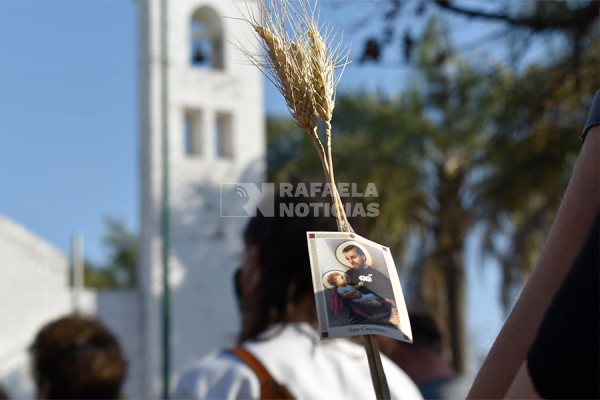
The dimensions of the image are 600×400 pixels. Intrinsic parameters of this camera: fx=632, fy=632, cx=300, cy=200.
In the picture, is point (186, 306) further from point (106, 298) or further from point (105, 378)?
point (105, 378)

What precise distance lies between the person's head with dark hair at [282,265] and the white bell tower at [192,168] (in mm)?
9535

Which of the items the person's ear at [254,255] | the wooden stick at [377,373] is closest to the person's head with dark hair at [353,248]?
the wooden stick at [377,373]

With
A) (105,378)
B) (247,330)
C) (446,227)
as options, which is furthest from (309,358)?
(446,227)

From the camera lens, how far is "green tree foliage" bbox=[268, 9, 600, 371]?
832 cm

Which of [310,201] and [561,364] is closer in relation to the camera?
[561,364]

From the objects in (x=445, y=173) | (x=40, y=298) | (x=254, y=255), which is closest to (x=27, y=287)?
(x=40, y=298)

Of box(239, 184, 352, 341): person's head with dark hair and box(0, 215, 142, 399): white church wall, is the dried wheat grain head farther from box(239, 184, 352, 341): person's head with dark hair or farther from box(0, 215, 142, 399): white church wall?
box(0, 215, 142, 399): white church wall

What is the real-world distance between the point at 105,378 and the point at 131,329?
10.8 metres

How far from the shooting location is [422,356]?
3.23 m

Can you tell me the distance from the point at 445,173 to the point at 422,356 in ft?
23.6

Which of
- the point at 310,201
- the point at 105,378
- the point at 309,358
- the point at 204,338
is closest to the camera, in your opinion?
the point at 309,358

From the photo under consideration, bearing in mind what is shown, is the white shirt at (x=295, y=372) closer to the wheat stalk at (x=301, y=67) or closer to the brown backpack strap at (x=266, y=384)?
the brown backpack strap at (x=266, y=384)

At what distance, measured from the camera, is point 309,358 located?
1.59 meters

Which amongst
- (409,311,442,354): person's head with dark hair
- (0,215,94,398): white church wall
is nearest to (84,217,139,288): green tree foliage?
(0,215,94,398): white church wall
